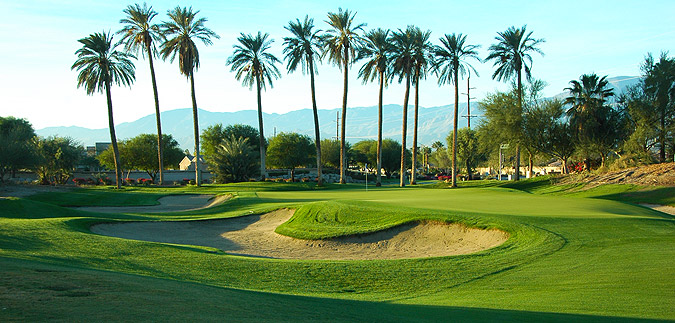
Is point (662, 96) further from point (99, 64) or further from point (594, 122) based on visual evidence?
point (99, 64)

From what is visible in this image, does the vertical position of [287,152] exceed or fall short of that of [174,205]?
it exceeds it

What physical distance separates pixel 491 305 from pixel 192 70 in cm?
5176

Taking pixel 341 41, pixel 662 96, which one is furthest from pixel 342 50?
pixel 662 96

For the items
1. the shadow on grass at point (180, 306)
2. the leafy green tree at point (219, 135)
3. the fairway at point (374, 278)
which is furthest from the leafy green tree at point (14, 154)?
the shadow on grass at point (180, 306)

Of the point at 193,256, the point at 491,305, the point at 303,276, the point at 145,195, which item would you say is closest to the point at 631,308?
the point at 491,305

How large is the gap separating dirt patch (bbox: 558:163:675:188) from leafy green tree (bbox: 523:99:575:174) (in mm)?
7896

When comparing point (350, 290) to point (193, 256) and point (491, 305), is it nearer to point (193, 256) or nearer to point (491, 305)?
point (491, 305)

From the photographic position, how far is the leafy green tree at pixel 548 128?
51062mm

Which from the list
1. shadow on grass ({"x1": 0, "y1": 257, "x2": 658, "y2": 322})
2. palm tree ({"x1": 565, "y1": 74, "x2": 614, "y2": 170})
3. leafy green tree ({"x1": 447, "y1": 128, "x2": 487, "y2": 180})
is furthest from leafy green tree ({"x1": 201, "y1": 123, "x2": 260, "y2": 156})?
shadow on grass ({"x1": 0, "y1": 257, "x2": 658, "y2": 322})

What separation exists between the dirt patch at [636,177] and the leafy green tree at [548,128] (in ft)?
25.9

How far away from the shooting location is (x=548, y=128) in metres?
51.6

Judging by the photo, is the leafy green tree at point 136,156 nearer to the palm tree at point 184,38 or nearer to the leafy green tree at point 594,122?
the palm tree at point 184,38

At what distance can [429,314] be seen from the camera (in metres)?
7.47

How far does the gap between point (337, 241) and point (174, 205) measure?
2297 centimetres
